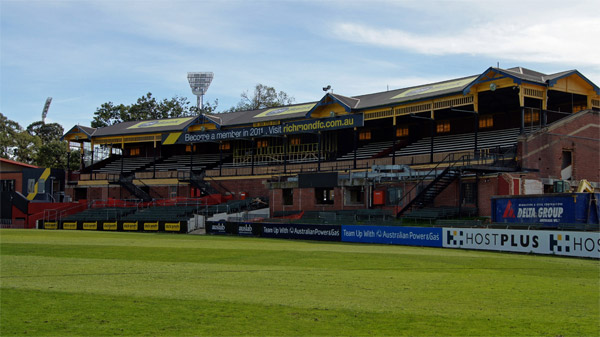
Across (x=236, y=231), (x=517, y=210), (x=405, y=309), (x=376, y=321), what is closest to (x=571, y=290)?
(x=405, y=309)

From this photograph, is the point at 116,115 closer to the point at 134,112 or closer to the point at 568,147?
the point at 134,112

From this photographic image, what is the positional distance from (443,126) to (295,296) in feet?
144

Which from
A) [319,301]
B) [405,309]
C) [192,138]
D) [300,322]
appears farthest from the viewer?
[192,138]

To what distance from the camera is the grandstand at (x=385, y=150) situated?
138ft

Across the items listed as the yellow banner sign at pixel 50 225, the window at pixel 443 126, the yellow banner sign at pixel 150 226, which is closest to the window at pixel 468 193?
the window at pixel 443 126

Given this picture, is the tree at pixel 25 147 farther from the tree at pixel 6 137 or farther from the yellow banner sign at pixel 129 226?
the yellow banner sign at pixel 129 226

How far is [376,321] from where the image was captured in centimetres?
1127

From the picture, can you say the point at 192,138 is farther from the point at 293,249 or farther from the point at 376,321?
the point at 376,321

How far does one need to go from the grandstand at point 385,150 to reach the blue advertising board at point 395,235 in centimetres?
705

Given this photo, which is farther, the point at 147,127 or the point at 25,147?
the point at 25,147

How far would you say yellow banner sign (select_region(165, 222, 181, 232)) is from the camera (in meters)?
49.0

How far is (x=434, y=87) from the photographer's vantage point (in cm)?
5253

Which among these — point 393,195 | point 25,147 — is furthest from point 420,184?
→ point 25,147

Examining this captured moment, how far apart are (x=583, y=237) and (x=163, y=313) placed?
1931 cm
